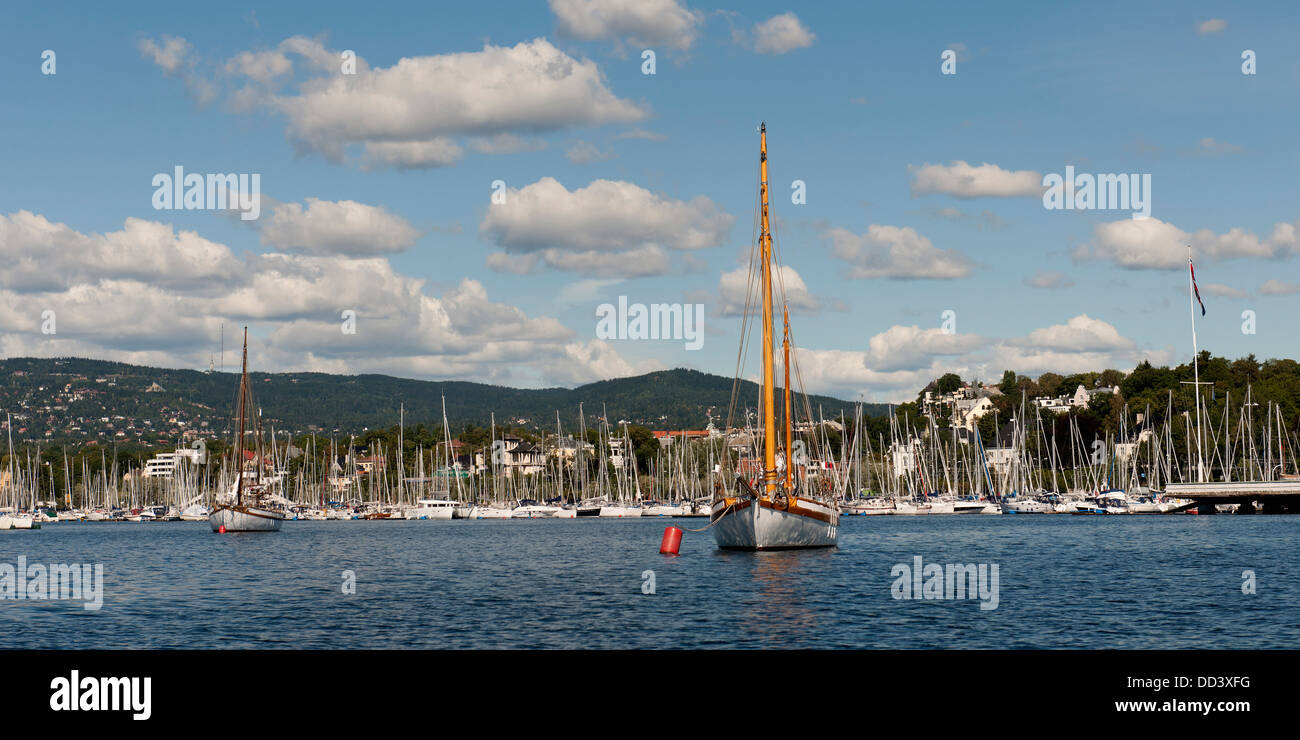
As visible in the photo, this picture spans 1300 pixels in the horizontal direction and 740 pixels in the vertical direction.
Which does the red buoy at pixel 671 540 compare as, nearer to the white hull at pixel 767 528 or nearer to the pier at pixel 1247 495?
the white hull at pixel 767 528

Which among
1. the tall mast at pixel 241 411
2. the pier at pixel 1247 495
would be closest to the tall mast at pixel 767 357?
the tall mast at pixel 241 411

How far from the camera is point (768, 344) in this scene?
60.7 metres

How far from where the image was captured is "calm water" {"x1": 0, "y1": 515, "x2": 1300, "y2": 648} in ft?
106

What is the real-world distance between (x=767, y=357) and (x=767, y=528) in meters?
9.41

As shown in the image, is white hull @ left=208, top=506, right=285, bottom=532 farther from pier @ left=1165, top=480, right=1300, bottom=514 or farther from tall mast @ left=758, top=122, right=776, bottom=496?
pier @ left=1165, top=480, right=1300, bottom=514

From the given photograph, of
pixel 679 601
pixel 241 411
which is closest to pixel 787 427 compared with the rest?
pixel 679 601

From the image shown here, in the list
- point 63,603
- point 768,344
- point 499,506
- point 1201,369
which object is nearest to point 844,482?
point 499,506

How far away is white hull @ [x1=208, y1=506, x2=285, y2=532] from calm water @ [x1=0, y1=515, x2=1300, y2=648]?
32.1 metres

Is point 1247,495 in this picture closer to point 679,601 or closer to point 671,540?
point 671,540

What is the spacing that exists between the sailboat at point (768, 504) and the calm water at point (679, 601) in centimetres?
121

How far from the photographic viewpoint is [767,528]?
2207 inches

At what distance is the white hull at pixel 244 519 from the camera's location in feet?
368
